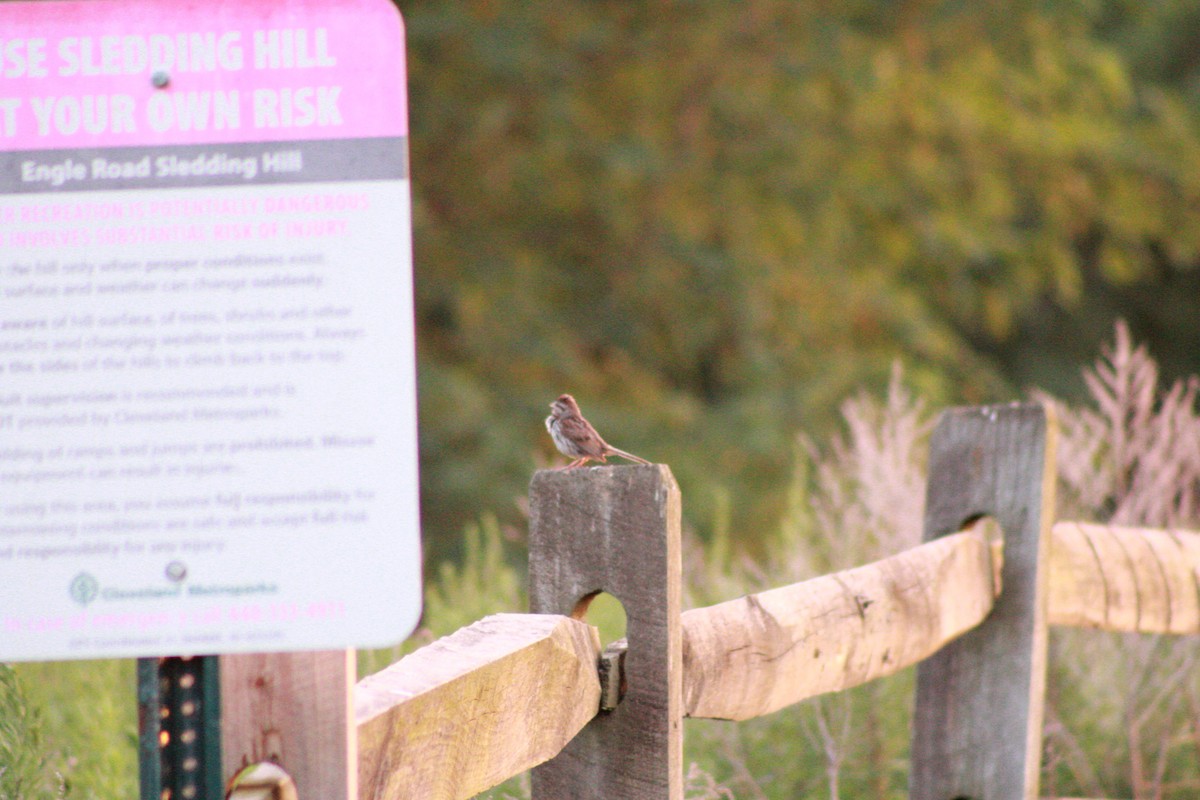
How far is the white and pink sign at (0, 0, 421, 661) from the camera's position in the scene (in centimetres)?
119

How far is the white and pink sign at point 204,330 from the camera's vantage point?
1.19 meters

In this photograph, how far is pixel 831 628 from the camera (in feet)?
7.44

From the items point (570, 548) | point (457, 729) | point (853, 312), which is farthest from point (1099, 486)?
point (853, 312)

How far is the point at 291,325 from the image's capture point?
3.99 feet

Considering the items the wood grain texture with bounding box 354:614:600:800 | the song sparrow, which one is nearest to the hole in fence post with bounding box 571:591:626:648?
the song sparrow

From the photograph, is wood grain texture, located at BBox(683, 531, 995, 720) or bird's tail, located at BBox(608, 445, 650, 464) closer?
bird's tail, located at BBox(608, 445, 650, 464)

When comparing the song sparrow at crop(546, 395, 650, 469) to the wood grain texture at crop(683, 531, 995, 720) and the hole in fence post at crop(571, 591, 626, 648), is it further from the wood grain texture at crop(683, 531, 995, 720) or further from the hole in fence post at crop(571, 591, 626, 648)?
the hole in fence post at crop(571, 591, 626, 648)

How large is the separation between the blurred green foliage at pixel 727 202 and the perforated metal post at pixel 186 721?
693 centimetres

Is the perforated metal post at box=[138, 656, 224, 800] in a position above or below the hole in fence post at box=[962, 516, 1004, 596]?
above

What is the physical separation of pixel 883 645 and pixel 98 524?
1636mm

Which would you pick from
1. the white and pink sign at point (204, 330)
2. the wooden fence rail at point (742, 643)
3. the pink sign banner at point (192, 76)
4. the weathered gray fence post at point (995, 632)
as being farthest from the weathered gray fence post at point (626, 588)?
the weathered gray fence post at point (995, 632)

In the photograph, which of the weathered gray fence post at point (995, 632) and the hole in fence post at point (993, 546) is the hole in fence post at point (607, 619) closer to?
the weathered gray fence post at point (995, 632)

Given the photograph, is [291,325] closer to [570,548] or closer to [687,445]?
[570,548]

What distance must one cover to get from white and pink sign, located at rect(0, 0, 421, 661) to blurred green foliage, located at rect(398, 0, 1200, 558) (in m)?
6.95
